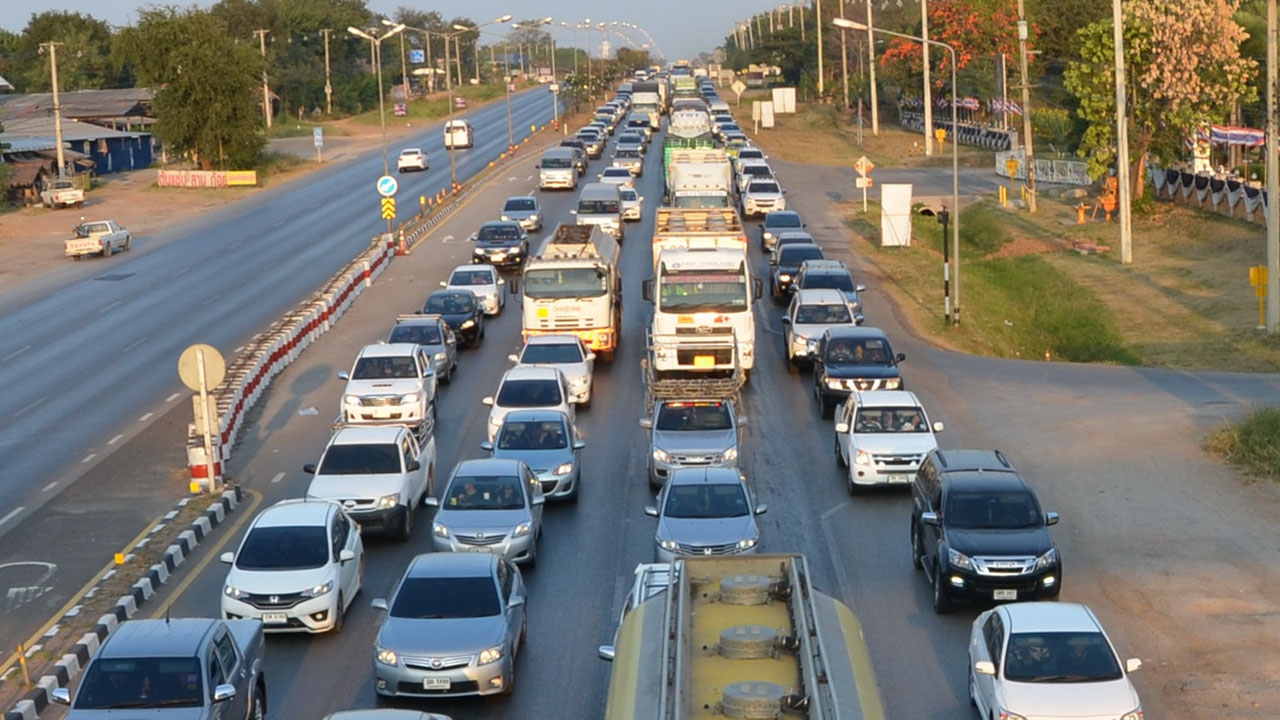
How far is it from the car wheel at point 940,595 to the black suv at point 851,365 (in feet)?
36.2

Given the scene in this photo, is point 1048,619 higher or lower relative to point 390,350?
lower

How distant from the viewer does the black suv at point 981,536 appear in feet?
64.9

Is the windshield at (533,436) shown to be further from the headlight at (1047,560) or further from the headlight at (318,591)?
the headlight at (1047,560)

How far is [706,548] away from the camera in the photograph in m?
21.0

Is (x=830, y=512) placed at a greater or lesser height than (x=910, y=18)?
lesser

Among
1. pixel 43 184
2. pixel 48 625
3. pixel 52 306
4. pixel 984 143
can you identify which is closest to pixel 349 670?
pixel 48 625

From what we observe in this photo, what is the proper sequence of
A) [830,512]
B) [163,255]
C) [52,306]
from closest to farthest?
[830,512]
[52,306]
[163,255]

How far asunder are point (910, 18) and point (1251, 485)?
12204cm

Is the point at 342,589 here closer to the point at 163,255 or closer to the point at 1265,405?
the point at 1265,405

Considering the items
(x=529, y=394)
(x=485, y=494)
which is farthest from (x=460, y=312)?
(x=485, y=494)

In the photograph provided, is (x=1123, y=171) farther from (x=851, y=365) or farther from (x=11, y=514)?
(x=11, y=514)

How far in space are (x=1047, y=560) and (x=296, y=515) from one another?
31.4ft

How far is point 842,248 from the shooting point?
2203 inches

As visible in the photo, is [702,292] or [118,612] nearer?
[118,612]
